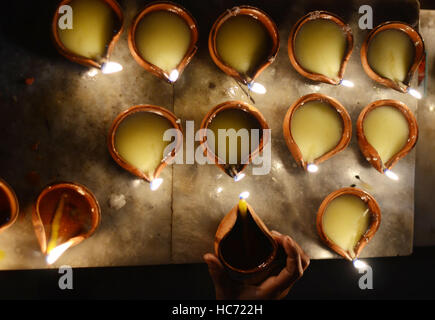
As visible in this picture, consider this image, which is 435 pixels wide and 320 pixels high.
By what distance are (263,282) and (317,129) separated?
33.9 inches

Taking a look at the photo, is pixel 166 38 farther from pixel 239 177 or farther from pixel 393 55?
pixel 393 55

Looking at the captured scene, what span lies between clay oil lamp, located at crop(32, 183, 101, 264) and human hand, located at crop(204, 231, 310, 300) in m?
0.62

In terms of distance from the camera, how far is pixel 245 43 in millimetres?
1636

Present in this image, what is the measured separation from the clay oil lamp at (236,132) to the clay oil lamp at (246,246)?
21cm

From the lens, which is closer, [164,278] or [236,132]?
[236,132]

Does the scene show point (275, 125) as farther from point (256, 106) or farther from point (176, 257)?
point (176, 257)

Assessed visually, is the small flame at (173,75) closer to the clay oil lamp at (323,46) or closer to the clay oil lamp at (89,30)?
the clay oil lamp at (89,30)

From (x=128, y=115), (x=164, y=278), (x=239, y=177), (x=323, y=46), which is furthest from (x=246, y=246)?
(x=323, y=46)

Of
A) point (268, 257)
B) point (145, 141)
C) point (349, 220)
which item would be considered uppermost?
point (145, 141)

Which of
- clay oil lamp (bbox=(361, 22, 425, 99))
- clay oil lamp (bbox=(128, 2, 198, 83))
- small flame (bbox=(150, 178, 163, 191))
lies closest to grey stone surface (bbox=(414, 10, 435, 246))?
clay oil lamp (bbox=(361, 22, 425, 99))

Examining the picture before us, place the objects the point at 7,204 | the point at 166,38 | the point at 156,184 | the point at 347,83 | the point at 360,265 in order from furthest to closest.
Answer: the point at 360,265, the point at 347,83, the point at 156,184, the point at 166,38, the point at 7,204

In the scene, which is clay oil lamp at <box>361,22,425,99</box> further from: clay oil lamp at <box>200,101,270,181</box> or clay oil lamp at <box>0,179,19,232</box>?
clay oil lamp at <box>0,179,19,232</box>

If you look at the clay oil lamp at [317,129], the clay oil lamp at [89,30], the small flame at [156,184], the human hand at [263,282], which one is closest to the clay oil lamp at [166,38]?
the clay oil lamp at [89,30]
